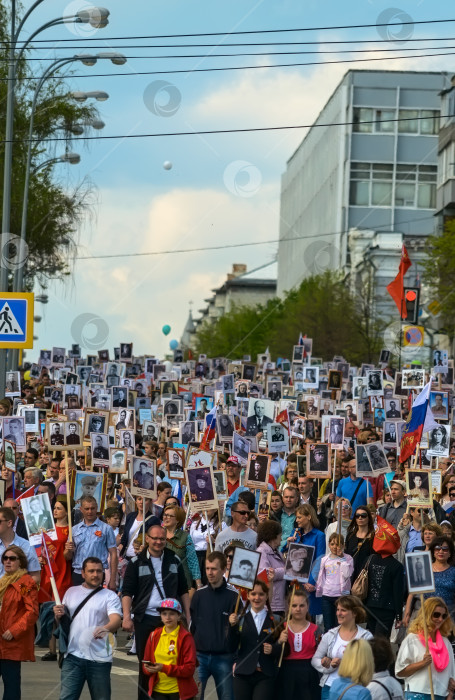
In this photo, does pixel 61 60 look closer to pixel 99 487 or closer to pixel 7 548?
pixel 99 487

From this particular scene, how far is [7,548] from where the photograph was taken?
40.2 ft

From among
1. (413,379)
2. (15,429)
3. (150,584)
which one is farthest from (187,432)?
(150,584)

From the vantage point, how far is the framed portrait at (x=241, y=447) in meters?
20.0

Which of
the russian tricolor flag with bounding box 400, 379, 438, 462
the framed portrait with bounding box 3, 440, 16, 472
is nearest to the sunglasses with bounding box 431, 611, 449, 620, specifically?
the russian tricolor flag with bounding box 400, 379, 438, 462

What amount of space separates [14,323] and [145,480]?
7788mm

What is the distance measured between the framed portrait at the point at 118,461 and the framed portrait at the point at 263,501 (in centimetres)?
256

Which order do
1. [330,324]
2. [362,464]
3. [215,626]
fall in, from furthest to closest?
[330,324]
[362,464]
[215,626]

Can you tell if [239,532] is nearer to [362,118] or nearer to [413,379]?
[413,379]

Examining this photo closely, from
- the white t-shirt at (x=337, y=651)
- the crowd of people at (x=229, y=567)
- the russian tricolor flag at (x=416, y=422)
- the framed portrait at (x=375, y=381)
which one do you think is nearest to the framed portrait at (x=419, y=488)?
the crowd of people at (x=229, y=567)

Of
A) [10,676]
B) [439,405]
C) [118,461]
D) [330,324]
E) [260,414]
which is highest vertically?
[330,324]

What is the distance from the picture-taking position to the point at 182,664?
11172 mm

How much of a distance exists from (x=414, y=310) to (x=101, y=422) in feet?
58.6

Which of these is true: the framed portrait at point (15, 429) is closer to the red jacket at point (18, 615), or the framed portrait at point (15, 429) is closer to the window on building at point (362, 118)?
the red jacket at point (18, 615)

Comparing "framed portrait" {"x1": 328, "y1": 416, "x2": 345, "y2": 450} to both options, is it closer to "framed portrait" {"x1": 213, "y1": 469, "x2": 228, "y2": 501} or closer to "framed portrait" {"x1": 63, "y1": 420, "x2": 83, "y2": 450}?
"framed portrait" {"x1": 63, "y1": 420, "x2": 83, "y2": 450}
